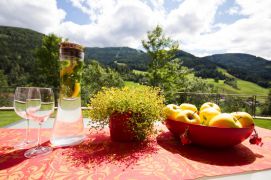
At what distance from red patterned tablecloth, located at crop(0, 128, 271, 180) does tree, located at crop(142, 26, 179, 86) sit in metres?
14.1

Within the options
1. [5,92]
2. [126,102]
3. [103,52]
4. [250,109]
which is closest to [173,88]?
[250,109]

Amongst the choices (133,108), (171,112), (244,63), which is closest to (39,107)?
(133,108)

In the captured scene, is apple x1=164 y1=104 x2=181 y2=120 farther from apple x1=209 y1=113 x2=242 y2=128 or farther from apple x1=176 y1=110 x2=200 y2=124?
apple x1=209 y1=113 x2=242 y2=128

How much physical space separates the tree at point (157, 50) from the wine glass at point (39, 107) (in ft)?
46.6

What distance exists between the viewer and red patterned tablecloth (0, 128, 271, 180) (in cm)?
68

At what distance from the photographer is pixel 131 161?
0.78 m

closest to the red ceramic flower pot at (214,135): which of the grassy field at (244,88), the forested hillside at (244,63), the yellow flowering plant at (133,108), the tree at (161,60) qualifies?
the yellow flowering plant at (133,108)

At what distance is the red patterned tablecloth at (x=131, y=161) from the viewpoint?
0.68 metres

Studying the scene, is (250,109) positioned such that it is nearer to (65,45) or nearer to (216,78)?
→ (65,45)

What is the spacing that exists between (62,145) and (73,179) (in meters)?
0.36

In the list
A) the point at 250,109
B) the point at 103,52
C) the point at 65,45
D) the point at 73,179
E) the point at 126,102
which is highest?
the point at 103,52

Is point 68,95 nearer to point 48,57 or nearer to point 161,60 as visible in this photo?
point 161,60

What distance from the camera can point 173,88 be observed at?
51.1ft

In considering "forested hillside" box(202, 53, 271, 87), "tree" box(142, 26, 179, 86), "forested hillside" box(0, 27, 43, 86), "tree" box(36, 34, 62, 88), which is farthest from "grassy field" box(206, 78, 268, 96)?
"forested hillside" box(0, 27, 43, 86)
